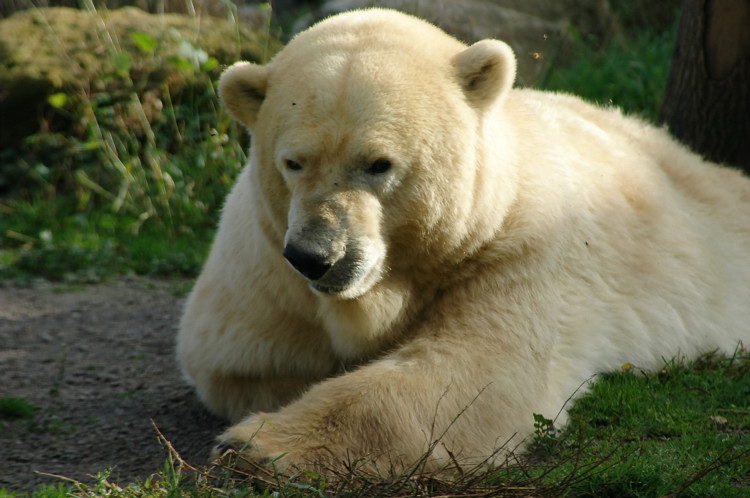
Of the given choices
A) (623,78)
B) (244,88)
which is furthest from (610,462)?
(623,78)

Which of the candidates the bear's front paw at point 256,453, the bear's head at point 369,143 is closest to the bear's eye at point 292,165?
the bear's head at point 369,143

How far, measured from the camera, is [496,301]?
3664 millimetres

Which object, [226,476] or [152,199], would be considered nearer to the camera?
[226,476]

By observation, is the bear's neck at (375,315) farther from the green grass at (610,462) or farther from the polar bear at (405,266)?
the green grass at (610,462)

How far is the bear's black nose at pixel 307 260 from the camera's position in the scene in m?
3.15

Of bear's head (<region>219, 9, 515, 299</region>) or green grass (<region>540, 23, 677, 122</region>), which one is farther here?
green grass (<region>540, 23, 677, 122</region>)

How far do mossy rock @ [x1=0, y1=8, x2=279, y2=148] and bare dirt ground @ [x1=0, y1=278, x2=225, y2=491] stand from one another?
2.10m

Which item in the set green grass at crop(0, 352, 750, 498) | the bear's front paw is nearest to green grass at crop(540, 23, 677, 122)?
green grass at crop(0, 352, 750, 498)

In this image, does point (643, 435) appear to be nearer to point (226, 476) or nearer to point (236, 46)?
point (226, 476)

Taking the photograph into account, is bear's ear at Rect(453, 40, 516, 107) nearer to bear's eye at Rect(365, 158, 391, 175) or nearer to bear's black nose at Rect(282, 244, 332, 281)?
bear's eye at Rect(365, 158, 391, 175)

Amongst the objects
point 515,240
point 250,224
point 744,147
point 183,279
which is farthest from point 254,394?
point 744,147

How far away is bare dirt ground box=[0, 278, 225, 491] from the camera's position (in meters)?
3.76

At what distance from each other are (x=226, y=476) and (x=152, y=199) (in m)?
4.84

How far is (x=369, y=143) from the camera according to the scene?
11.0ft
